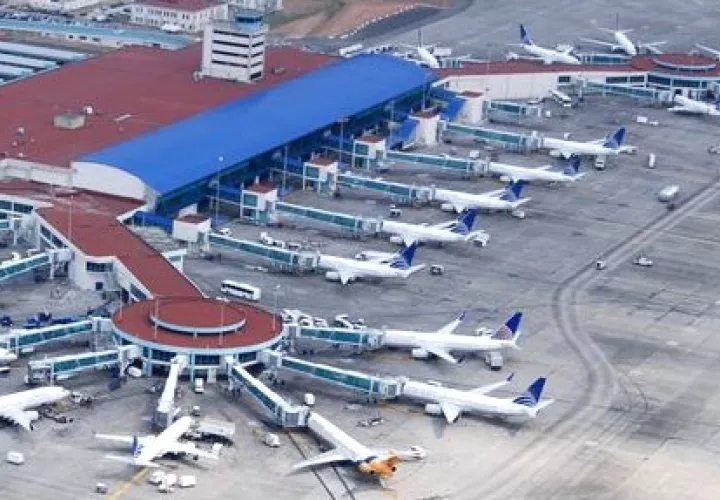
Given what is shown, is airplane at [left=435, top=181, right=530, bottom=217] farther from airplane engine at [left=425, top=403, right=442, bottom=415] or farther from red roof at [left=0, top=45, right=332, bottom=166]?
airplane engine at [left=425, top=403, right=442, bottom=415]

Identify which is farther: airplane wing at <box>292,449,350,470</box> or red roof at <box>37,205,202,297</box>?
red roof at <box>37,205,202,297</box>

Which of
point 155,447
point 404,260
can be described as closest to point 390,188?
point 404,260

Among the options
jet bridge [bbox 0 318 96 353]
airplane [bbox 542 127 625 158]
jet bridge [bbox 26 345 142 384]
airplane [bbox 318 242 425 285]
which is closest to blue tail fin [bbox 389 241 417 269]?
airplane [bbox 318 242 425 285]

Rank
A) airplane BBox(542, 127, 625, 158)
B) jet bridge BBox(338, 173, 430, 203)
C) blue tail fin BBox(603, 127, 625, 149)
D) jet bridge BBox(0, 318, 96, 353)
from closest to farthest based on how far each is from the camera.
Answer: jet bridge BBox(0, 318, 96, 353), jet bridge BBox(338, 173, 430, 203), airplane BBox(542, 127, 625, 158), blue tail fin BBox(603, 127, 625, 149)

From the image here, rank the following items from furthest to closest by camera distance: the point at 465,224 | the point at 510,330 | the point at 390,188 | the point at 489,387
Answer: the point at 390,188 < the point at 465,224 < the point at 510,330 < the point at 489,387

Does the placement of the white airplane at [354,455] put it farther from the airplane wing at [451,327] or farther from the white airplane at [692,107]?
the white airplane at [692,107]

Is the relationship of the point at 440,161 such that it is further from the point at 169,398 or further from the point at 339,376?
the point at 169,398

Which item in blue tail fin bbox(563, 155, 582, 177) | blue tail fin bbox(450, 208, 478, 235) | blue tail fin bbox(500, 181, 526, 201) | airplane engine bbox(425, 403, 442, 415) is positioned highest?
blue tail fin bbox(563, 155, 582, 177)
